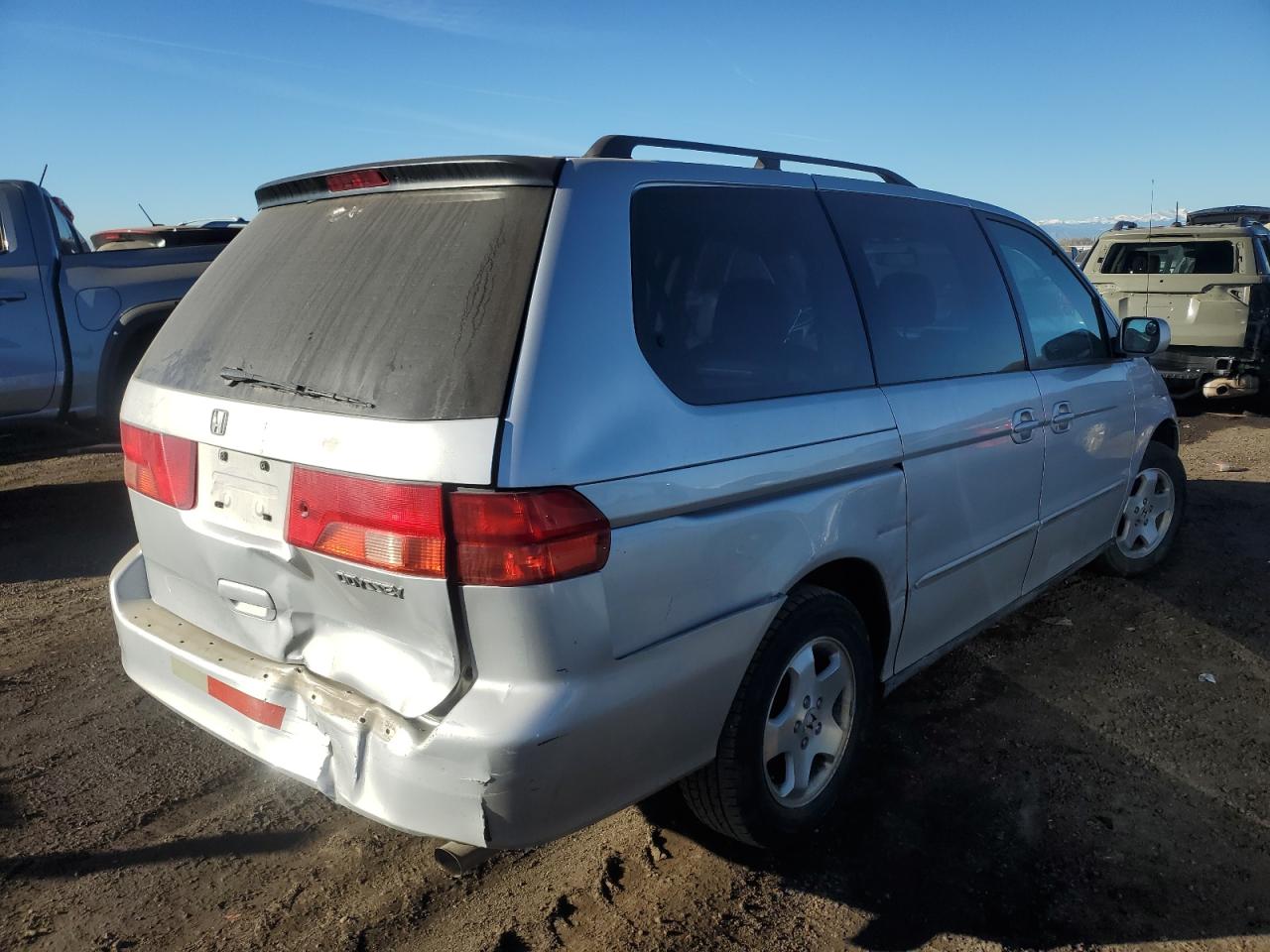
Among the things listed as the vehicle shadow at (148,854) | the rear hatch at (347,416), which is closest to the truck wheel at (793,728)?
the rear hatch at (347,416)

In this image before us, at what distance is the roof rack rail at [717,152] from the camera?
7.98 feet

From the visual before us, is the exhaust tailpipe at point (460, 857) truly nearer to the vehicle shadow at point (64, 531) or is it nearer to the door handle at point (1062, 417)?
the door handle at point (1062, 417)

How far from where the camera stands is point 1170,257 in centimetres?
1053

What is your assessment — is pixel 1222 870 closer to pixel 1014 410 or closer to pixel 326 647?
pixel 1014 410

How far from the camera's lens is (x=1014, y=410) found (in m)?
3.44

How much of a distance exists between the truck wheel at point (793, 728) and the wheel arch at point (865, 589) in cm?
8

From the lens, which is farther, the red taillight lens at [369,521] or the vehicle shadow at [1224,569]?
the vehicle shadow at [1224,569]

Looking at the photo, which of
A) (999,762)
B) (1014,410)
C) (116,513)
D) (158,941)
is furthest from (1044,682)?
(116,513)

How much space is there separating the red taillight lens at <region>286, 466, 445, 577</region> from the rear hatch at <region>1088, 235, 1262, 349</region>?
30.1 ft

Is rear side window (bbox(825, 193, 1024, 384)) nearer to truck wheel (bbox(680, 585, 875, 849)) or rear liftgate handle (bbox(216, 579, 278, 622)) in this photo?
truck wheel (bbox(680, 585, 875, 849))

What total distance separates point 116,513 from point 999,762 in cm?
576

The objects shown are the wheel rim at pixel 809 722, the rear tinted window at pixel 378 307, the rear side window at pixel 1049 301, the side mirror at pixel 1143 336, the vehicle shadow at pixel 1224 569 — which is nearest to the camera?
the rear tinted window at pixel 378 307

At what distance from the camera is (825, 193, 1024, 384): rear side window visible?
300 cm

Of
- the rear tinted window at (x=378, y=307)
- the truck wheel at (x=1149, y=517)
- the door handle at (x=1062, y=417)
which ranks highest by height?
the rear tinted window at (x=378, y=307)
